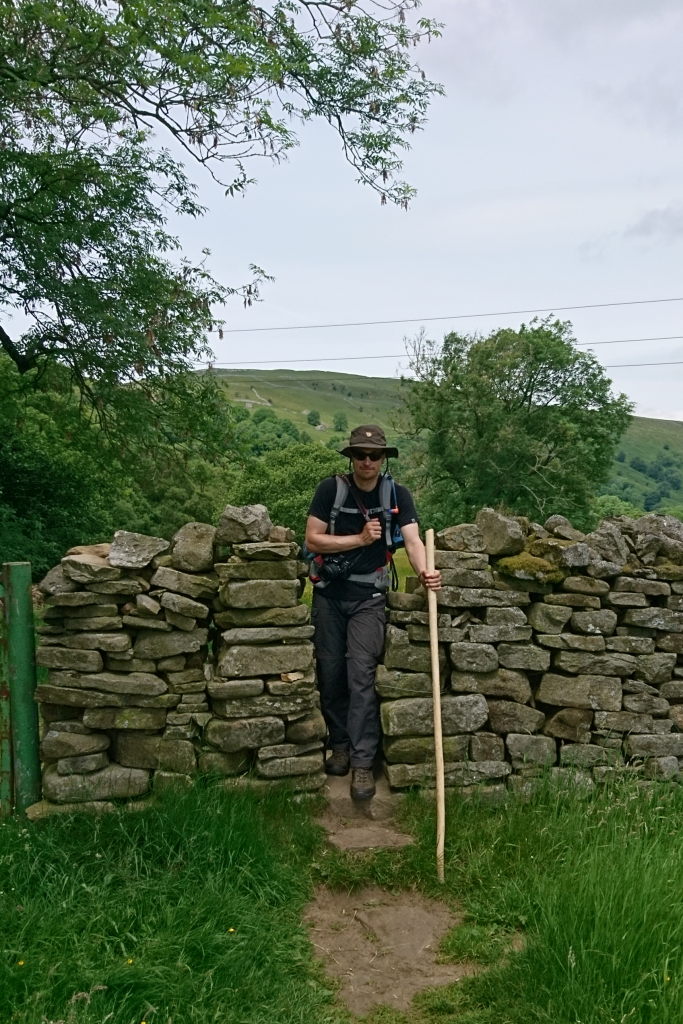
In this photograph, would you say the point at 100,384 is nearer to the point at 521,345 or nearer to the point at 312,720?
the point at 312,720

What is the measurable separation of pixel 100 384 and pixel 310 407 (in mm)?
141673

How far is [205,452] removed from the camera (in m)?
13.8

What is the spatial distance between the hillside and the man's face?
74424 mm

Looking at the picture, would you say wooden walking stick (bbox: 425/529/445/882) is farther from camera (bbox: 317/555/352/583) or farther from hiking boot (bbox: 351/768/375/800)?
camera (bbox: 317/555/352/583)

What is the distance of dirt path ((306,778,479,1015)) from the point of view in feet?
11.6

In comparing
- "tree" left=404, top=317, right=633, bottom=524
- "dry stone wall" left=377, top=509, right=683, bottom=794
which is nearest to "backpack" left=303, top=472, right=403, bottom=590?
"dry stone wall" left=377, top=509, right=683, bottom=794

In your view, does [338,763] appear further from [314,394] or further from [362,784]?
[314,394]

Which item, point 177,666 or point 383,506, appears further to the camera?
point 383,506

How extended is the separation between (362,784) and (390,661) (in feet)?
2.71

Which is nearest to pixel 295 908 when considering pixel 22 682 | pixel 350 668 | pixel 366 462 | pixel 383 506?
pixel 350 668

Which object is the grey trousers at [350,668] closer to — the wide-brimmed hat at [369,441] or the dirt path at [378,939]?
the dirt path at [378,939]

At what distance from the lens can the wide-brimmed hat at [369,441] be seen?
16.1ft

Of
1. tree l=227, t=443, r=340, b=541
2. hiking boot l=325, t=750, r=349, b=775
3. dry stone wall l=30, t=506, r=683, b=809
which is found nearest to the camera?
dry stone wall l=30, t=506, r=683, b=809

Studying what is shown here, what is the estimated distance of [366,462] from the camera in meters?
4.96
